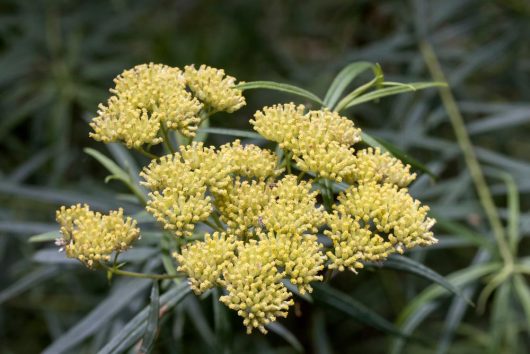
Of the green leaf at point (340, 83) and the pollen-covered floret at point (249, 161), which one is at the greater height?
the green leaf at point (340, 83)

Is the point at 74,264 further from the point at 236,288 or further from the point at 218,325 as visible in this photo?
the point at 236,288

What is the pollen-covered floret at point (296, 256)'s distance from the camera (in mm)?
1194

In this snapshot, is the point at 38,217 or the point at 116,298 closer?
the point at 116,298

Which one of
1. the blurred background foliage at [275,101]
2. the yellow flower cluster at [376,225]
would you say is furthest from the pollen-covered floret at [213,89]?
the blurred background foliage at [275,101]

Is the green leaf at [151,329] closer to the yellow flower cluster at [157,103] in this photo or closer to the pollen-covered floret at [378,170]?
the yellow flower cluster at [157,103]

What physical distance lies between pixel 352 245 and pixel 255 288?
0.57ft

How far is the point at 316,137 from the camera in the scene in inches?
51.2

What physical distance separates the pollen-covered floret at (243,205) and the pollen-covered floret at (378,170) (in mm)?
152

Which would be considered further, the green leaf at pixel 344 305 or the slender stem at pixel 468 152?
the slender stem at pixel 468 152

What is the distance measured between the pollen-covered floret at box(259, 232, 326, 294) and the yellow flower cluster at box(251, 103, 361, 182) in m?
0.12

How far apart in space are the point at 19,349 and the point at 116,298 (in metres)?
1.34

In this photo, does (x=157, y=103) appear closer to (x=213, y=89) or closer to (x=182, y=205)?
(x=213, y=89)

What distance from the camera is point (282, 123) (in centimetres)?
132

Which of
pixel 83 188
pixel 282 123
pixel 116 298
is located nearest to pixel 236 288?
pixel 282 123
